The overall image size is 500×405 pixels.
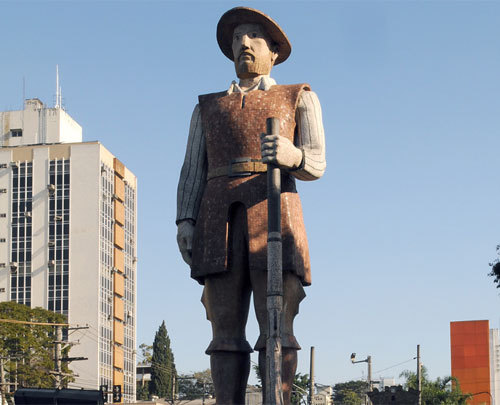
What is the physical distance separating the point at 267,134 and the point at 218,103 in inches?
41.2

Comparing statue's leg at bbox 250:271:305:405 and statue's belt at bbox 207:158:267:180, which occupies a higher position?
statue's belt at bbox 207:158:267:180

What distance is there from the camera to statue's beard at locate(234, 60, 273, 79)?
35.1 feet

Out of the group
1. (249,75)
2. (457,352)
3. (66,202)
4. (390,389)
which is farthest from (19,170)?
(249,75)

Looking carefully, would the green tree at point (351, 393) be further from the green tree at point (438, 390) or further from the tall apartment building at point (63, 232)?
the green tree at point (438, 390)

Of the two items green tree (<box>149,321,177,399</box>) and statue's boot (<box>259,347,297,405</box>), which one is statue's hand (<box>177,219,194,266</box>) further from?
green tree (<box>149,321,177,399</box>)

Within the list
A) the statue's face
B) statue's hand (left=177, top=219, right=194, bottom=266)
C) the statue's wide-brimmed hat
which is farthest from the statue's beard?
statue's hand (left=177, top=219, right=194, bottom=266)

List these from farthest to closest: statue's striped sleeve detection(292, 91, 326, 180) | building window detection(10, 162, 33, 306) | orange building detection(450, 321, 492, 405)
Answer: building window detection(10, 162, 33, 306), orange building detection(450, 321, 492, 405), statue's striped sleeve detection(292, 91, 326, 180)

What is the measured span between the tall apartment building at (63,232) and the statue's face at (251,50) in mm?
68089

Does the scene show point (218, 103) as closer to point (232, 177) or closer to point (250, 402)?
point (232, 177)

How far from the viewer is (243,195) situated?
10141 millimetres

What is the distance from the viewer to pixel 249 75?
10.8 metres

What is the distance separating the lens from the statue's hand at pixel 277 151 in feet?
31.5

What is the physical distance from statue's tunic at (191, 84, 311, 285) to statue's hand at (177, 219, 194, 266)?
10 centimetres

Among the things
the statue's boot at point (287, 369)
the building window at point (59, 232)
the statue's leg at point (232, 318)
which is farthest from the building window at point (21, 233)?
the statue's boot at point (287, 369)
